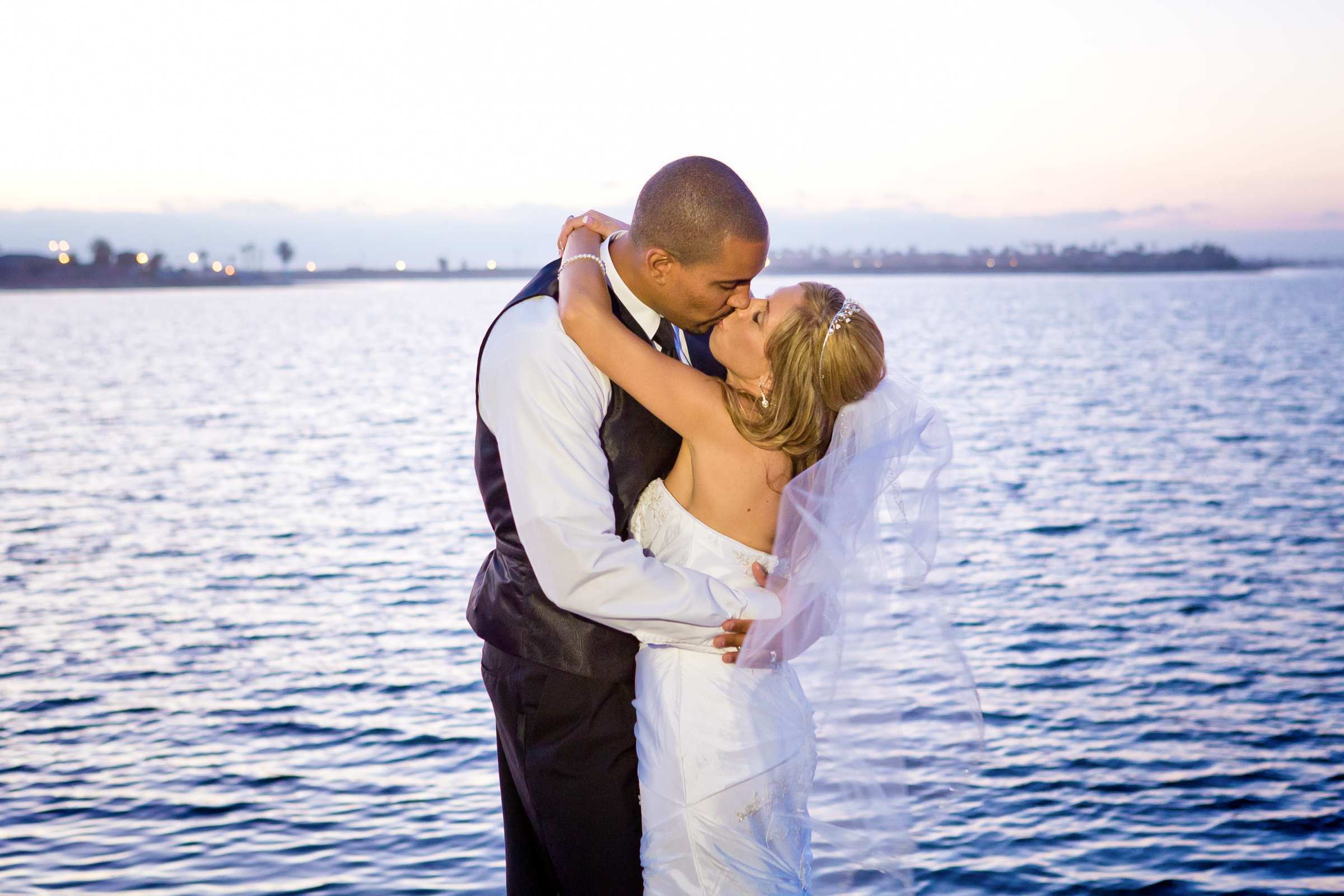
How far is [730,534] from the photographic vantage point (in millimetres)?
3090

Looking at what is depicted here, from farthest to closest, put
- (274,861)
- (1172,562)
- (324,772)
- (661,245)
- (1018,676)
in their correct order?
(1172,562) < (1018,676) < (324,772) < (274,861) < (661,245)

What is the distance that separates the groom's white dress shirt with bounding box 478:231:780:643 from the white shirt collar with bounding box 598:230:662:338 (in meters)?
0.24

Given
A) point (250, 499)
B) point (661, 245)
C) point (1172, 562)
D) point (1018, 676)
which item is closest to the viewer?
point (661, 245)

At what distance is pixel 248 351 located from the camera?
50.3 m

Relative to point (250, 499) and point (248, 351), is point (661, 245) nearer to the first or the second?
point (250, 499)

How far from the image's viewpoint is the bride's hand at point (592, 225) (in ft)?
11.1

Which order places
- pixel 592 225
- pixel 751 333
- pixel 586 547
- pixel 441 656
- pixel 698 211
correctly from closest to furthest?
pixel 586 547 → pixel 698 211 → pixel 751 333 → pixel 592 225 → pixel 441 656

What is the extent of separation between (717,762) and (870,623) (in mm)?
545

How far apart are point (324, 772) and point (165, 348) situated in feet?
162

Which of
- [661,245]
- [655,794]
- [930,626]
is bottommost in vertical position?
[655,794]

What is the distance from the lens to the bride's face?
119 inches

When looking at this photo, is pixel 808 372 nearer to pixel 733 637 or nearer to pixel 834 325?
pixel 834 325

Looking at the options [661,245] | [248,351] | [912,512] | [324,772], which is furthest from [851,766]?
[248,351]

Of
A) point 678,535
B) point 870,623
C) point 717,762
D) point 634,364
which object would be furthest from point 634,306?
point 717,762
